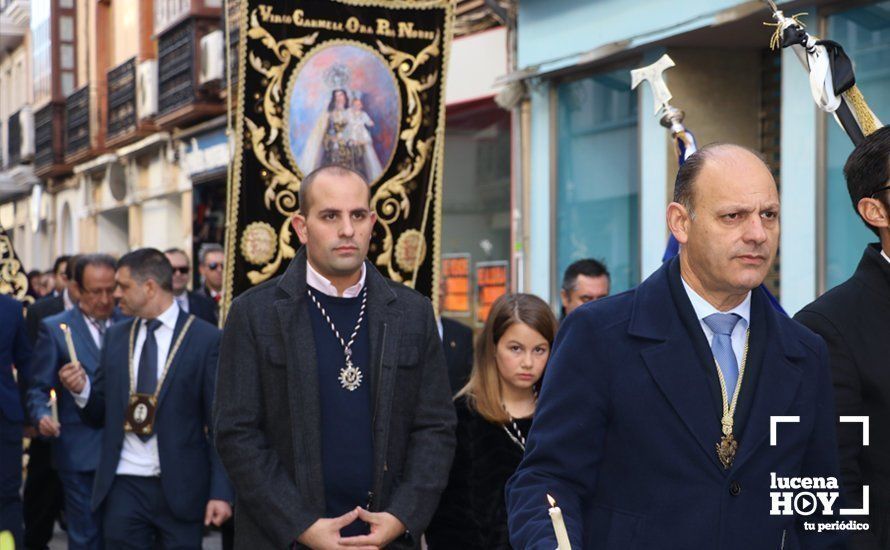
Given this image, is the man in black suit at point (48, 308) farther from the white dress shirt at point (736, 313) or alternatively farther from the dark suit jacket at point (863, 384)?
the white dress shirt at point (736, 313)

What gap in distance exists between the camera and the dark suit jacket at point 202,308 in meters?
Answer: 11.1

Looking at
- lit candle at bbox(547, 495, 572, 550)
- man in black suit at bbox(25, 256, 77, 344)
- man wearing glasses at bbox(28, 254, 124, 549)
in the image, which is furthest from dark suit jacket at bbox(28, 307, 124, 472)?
lit candle at bbox(547, 495, 572, 550)

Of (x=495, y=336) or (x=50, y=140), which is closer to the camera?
(x=495, y=336)

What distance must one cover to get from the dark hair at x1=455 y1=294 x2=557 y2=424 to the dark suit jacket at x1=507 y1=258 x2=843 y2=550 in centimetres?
234

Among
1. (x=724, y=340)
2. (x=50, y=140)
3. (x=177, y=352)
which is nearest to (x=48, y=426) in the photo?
(x=177, y=352)

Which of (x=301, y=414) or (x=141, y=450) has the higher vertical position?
(x=301, y=414)

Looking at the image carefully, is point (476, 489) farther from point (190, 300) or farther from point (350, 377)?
point (190, 300)

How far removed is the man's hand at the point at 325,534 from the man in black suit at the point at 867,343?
1.72 meters

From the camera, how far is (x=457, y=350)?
29.2 ft

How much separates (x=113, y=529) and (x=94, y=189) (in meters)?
25.7

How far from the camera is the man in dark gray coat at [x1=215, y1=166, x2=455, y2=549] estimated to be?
5.01 meters

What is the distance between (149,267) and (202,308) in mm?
3603

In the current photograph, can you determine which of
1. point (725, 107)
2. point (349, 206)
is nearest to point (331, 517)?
point (349, 206)

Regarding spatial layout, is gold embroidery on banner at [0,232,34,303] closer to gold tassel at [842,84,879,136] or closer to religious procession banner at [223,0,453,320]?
religious procession banner at [223,0,453,320]
